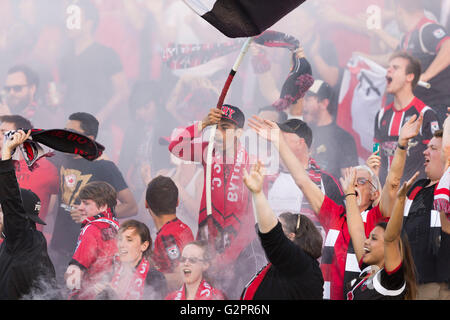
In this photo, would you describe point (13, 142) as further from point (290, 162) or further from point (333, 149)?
point (333, 149)

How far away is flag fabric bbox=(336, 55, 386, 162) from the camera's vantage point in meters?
4.87

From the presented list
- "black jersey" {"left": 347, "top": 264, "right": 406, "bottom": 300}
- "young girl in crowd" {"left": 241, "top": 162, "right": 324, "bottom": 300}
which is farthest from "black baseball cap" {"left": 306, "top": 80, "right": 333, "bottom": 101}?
"black jersey" {"left": 347, "top": 264, "right": 406, "bottom": 300}

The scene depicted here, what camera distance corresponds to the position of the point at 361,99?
195 inches

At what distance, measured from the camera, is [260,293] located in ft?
9.39

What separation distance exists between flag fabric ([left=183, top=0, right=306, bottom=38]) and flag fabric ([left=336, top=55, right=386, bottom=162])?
157 cm

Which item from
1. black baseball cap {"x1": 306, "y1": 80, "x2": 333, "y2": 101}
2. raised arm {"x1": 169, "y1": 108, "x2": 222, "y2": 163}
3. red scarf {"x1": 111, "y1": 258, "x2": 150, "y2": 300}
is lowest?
red scarf {"x1": 111, "y1": 258, "x2": 150, "y2": 300}

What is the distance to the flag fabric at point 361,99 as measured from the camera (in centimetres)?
487

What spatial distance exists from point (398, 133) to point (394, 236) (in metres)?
2.04

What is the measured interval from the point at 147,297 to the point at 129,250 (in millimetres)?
372

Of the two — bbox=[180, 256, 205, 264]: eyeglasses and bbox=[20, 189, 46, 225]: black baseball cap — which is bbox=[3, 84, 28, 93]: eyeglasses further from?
bbox=[180, 256, 205, 264]: eyeglasses

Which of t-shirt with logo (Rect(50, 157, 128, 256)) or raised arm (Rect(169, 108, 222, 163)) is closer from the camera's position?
raised arm (Rect(169, 108, 222, 163))

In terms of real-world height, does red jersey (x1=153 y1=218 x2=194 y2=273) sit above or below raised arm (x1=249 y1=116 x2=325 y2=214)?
below

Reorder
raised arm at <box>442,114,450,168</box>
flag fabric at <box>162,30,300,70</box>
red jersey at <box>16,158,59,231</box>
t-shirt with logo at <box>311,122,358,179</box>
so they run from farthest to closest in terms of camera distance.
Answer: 1. flag fabric at <box>162,30,300,70</box>
2. red jersey at <box>16,158,59,231</box>
3. t-shirt with logo at <box>311,122,358,179</box>
4. raised arm at <box>442,114,450,168</box>
